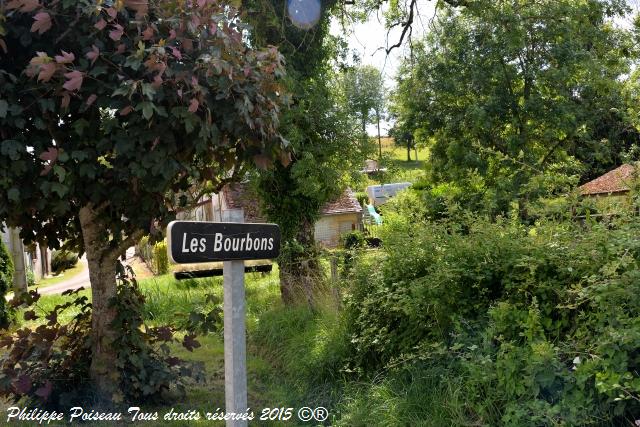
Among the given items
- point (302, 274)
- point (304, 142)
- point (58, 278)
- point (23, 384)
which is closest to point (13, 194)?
point (23, 384)

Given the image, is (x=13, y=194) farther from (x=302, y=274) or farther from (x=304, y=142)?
(x=304, y=142)

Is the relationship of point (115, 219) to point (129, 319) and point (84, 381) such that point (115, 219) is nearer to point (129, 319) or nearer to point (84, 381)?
point (129, 319)

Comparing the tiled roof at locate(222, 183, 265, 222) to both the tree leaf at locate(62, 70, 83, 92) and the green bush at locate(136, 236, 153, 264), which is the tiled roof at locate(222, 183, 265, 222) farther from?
the green bush at locate(136, 236, 153, 264)

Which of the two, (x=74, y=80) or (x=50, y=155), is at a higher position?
(x=74, y=80)

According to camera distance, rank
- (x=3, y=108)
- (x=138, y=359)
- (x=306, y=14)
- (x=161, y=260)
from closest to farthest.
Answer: (x=3, y=108) → (x=138, y=359) → (x=306, y=14) → (x=161, y=260)

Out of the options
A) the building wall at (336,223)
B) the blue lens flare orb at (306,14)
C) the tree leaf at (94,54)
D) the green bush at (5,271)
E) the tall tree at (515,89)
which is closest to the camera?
the tree leaf at (94,54)

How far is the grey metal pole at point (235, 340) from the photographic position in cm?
322

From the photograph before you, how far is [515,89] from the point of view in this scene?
56.1ft

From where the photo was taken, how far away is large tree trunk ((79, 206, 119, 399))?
5.16m

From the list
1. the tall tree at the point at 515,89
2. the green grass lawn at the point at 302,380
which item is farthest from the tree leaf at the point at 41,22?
the tall tree at the point at 515,89

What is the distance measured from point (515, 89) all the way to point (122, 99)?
585 inches

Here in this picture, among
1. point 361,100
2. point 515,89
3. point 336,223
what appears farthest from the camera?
point 336,223

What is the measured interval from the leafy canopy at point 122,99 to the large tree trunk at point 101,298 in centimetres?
64

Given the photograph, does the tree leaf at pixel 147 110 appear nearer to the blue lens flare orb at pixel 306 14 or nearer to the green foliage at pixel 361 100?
the green foliage at pixel 361 100
